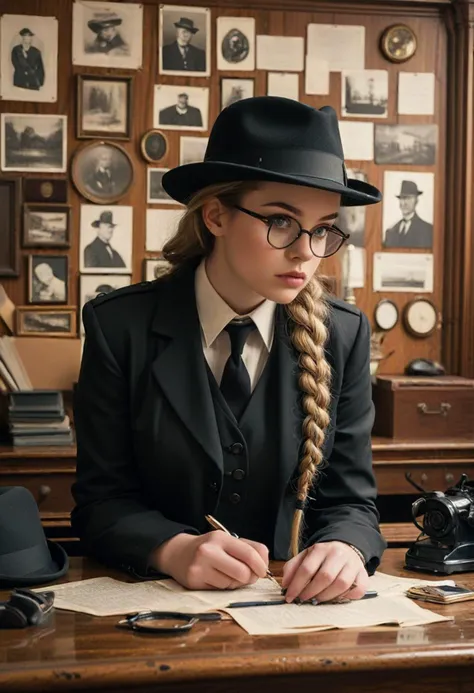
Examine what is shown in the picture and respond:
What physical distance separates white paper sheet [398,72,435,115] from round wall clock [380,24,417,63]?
0.25 ft

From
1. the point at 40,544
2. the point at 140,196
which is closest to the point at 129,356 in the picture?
the point at 40,544

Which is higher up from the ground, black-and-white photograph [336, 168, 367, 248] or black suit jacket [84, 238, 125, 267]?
black-and-white photograph [336, 168, 367, 248]

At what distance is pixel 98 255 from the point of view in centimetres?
436

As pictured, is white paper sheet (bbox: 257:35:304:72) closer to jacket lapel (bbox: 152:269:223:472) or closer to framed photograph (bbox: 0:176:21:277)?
framed photograph (bbox: 0:176:21:277)

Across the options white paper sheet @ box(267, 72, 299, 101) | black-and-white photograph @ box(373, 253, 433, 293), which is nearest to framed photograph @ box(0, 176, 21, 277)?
white paper sheet @ box(267, 72, 299, 101)

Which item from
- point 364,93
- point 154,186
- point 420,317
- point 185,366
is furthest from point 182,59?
point 185,366

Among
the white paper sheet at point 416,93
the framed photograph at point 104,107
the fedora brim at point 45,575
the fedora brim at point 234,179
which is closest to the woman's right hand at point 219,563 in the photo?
the fedora brim at point 45,575

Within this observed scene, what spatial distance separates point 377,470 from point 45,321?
5.03ft

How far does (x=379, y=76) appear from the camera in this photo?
14.8 feet

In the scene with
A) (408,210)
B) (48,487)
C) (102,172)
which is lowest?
(48,487)

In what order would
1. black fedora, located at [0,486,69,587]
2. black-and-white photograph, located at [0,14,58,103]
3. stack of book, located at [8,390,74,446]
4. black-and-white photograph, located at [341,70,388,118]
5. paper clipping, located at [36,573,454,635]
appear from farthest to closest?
black-and-white photograph, located at [341,70,388,118]
black-and-white photograph, located at [0,14,58,103]
stack of book, located at [8,390,74,446]
black fedora, located at [0,486,69,587]
paper clipping, located at [36,573,454,635]

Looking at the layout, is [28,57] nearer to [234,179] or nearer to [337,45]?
[337,45]

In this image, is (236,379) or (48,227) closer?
(236,379)

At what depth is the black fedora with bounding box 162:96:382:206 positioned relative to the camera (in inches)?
78.2
